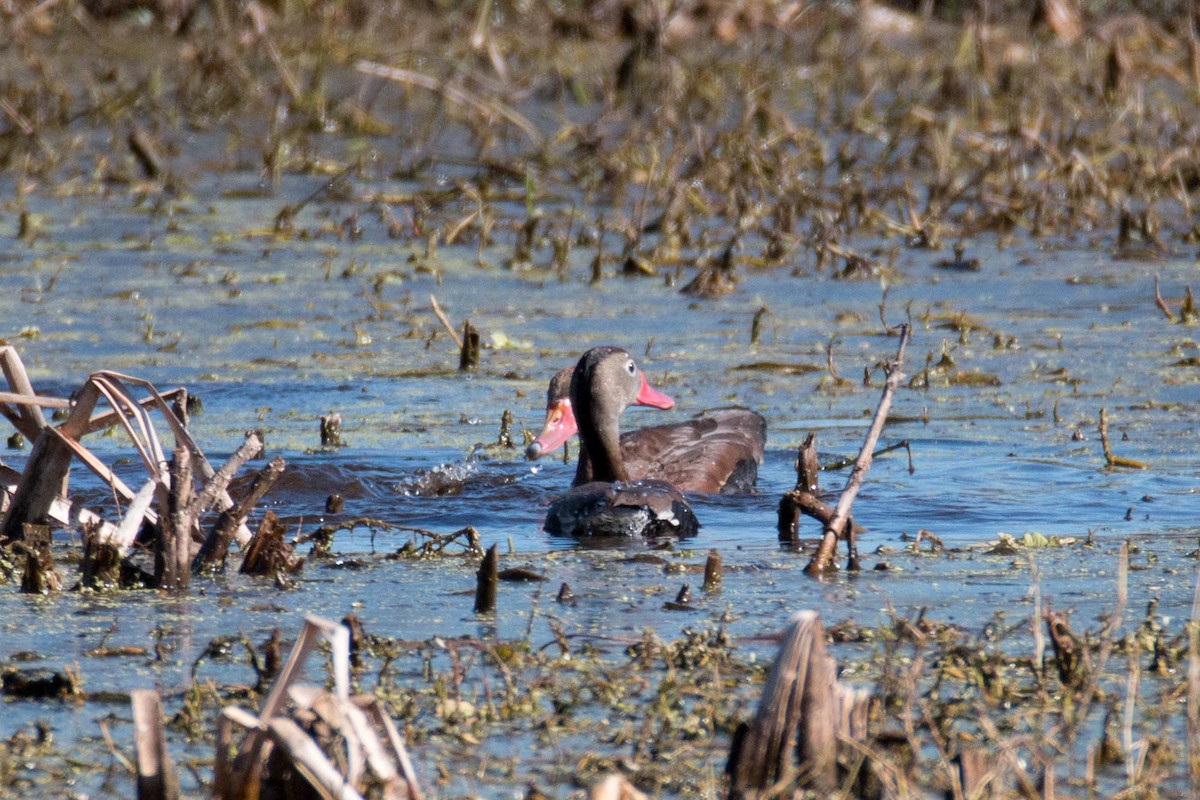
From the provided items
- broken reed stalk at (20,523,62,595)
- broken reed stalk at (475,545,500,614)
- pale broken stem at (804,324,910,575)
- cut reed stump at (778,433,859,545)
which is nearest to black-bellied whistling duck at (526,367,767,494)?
cut reed stump at (778,433,859,545)

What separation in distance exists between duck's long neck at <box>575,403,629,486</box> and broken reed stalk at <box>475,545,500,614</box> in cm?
257

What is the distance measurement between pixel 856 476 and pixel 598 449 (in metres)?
2.89

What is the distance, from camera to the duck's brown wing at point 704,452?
25.4 ft

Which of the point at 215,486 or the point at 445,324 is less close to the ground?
the point at 445,324

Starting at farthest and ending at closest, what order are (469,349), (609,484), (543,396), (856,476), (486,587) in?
1. (469,349)
2. (543,396)
3. (609,484)
4. (486,587)
5. (856,476)

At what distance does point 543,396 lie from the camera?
9.03 meters

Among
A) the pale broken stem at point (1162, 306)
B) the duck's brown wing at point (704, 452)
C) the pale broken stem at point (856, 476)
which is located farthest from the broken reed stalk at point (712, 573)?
the pale broken stem at point (1162, 306)

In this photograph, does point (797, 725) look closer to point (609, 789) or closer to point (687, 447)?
point (609, 789)

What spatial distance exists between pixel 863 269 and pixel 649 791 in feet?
25.1

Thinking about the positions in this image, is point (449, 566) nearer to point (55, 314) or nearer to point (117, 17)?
point (55, 314)

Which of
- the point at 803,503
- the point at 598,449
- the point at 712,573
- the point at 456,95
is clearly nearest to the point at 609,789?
the point at 712,573

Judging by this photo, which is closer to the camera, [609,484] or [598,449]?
[609,484]

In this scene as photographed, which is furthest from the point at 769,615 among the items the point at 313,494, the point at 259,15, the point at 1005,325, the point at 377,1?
the point at 377,1

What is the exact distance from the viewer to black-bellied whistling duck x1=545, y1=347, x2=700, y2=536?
677 centimetres
